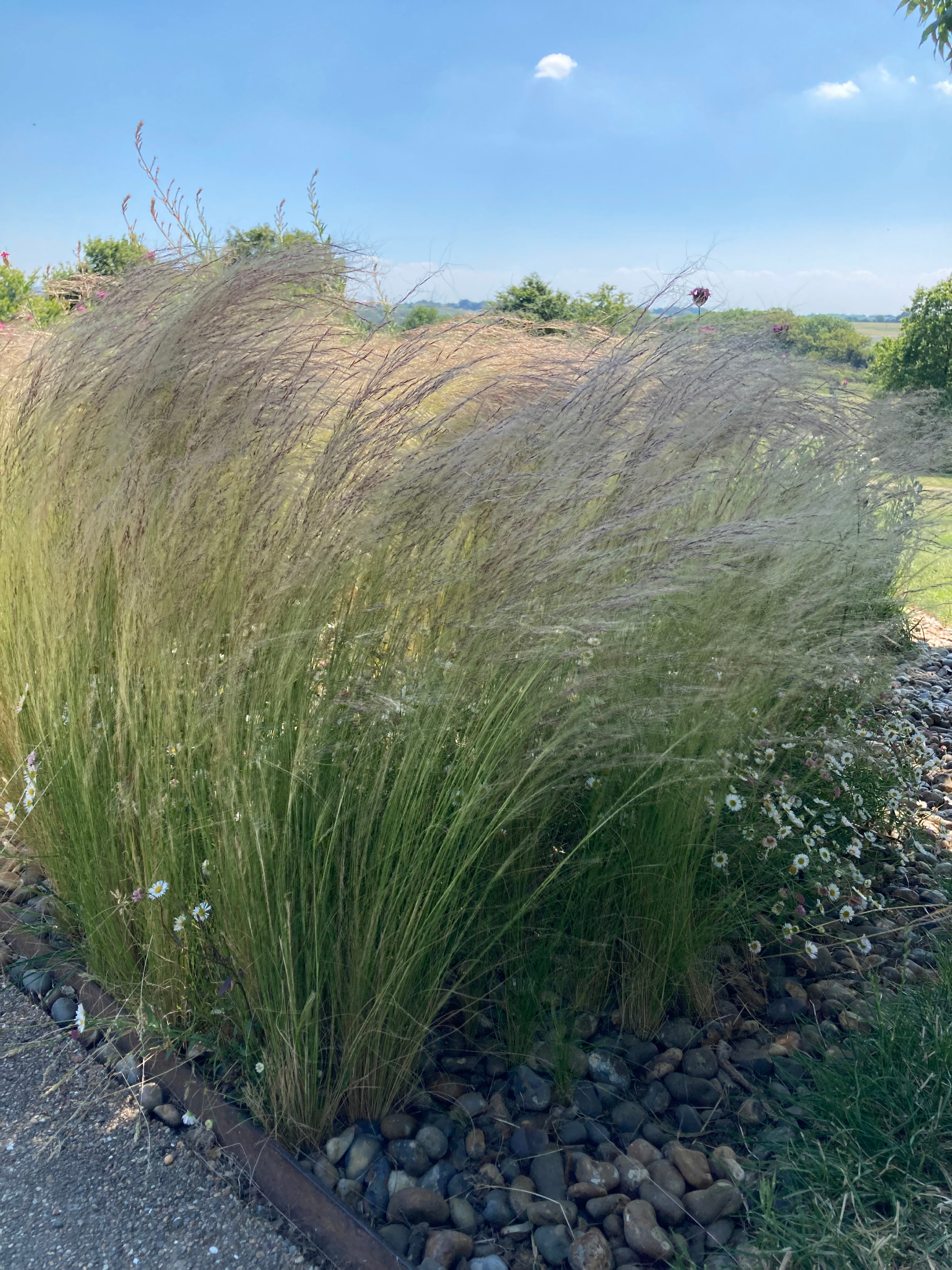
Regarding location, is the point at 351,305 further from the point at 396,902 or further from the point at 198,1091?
the point at 198,1091

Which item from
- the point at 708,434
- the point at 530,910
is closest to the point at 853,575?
the point at 708,434

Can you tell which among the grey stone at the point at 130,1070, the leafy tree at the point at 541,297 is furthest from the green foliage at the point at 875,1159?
the leafy tree at the point at 541,297

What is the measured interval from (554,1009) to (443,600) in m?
0.97

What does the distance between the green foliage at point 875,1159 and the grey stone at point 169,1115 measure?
4.09 feet

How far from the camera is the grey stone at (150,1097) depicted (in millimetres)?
2018

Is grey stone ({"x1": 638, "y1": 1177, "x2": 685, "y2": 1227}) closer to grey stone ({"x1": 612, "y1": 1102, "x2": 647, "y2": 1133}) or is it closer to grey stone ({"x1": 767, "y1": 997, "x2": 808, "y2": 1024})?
grey stone ({"x1": 612, "y1": 1102, "x2": 647, "y2": 1133})

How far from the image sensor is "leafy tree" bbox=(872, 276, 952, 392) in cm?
1773

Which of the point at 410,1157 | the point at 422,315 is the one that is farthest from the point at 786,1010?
the point at 422,315

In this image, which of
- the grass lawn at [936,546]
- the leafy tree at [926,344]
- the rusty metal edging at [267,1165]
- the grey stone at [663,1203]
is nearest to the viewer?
the rusty metal edging at [267,1165]

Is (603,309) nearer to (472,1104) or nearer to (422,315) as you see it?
(422,315)

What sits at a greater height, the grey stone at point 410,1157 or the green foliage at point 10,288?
the green foliage at point 10,288

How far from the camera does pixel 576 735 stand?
185cm

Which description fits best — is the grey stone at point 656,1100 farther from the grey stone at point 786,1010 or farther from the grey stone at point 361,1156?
the grey stone at point 361,1156

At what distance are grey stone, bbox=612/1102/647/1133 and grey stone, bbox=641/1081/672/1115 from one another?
0.02m
